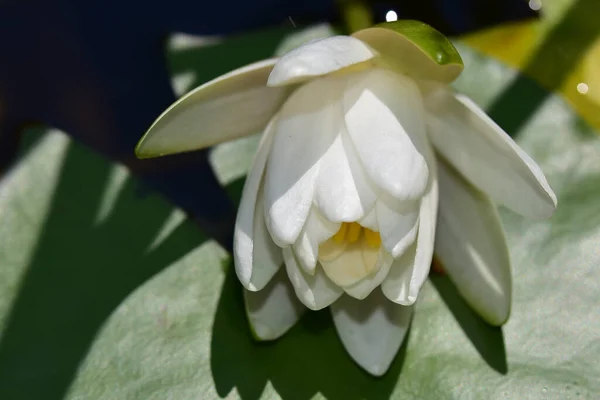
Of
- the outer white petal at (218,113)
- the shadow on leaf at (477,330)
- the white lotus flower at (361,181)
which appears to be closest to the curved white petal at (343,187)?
the white lotus flower at (361,181)

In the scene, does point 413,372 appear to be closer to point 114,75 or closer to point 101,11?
point 114,75

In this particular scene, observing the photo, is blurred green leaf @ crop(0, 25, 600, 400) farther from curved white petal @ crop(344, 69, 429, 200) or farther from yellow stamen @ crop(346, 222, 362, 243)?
curved white petal @ crop(344, 69, 429, 200)

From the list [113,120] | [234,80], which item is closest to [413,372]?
[234,80]

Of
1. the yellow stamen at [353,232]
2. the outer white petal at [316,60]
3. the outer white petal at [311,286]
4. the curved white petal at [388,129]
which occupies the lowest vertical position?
the outer white petal at [311,286]

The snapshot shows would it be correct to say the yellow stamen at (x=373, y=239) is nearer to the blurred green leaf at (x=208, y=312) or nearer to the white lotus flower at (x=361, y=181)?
the white lotus flower at (x=361, y=181)

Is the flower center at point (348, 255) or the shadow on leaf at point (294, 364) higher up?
the flower center at point (348, 255)

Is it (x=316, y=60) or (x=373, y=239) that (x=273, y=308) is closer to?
(x=373, y=239)

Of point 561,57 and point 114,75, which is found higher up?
point 561,57

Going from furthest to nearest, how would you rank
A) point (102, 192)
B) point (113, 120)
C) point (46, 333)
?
point (113, 120) → point (102, 192) → point (46, 333)
